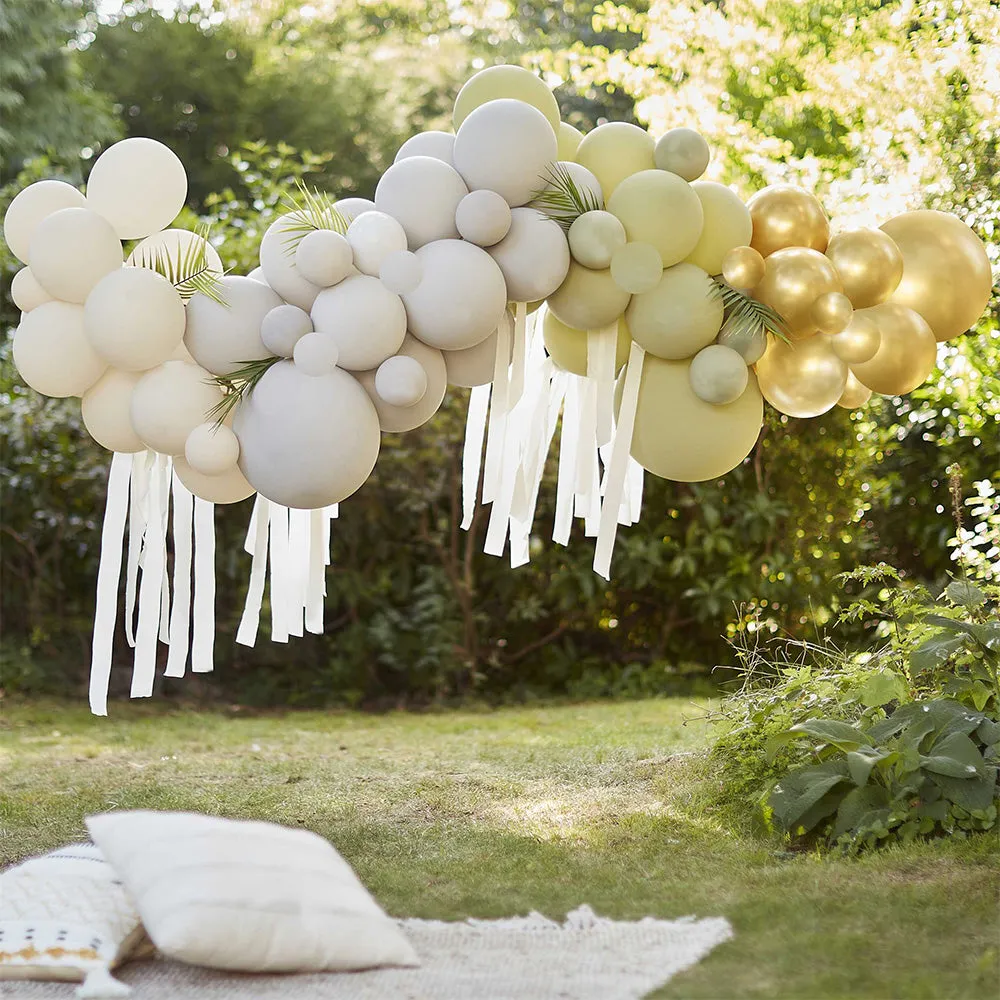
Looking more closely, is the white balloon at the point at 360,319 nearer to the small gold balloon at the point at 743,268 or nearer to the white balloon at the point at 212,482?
the white balloon at the point at 212,482

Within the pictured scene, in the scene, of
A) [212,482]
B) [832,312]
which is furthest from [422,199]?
[832,312]

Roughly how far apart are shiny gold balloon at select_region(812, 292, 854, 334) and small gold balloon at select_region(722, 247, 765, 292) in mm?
137

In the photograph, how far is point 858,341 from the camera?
2.44 meters

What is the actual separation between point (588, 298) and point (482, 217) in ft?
0.93

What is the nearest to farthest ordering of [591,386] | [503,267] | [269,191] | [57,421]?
[503,267], [591,386], [57,421], [269,191]

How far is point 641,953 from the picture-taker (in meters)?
1.80

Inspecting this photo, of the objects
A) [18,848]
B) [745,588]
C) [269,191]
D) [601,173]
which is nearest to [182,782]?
[18,848]

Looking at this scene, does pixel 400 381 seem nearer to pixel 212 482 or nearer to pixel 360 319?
pixel 360 319

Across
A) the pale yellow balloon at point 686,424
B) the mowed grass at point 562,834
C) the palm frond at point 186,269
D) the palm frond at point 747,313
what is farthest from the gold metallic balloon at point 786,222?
the mowed grass at point 562,834

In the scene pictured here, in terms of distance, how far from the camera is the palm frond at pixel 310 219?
7.62ft

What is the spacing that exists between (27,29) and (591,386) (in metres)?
8.53

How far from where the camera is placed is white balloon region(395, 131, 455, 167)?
2457mm

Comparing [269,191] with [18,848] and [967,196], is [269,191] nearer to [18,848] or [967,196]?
[967,196]

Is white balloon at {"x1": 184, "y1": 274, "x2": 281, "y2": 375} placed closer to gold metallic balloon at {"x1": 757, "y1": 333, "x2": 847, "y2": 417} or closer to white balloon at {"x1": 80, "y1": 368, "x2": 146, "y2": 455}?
white balloon at {"x1": 80, "y1": 368, "x2": 146, "y2": 455}
